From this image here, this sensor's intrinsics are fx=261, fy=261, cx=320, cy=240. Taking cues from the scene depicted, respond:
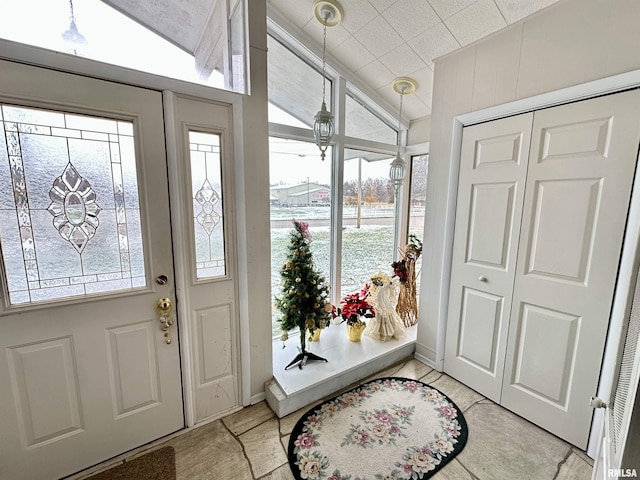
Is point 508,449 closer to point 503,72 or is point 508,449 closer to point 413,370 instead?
point 413,370

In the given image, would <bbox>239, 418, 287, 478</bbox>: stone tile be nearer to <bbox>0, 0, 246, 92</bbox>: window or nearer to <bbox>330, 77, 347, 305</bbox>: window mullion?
<bbox>330, 77, 347, 305</bbox>: window mullion

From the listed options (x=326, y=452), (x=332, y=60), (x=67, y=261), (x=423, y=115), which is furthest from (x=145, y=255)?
(x=423, y=115)

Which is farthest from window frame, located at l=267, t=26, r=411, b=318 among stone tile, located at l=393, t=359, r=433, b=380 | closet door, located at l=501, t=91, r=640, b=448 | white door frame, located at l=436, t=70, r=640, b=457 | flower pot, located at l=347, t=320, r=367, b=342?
closet door, located at l=501, t=91, r=640, b=448

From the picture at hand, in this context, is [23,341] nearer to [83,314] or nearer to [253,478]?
[83,314]

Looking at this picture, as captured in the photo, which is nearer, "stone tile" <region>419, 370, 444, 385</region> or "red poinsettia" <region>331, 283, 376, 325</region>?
"stone tile" <region>419, 370, 444, 385</region>

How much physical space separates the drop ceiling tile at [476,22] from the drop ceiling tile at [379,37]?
38 centimetres

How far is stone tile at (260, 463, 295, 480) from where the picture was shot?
1391 millimetres

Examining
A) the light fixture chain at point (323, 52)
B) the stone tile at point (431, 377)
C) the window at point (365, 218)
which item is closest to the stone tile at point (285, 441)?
the stone tile at point (431, 377)

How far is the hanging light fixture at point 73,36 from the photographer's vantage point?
130 cm

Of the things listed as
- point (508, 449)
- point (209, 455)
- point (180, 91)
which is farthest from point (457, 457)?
point (180, 91)

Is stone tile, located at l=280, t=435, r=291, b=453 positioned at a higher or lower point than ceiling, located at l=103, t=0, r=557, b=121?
lower

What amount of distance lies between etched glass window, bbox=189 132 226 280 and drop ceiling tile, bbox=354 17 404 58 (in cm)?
145

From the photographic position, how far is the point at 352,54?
2.32m

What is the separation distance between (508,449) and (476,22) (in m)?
2.75
